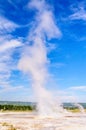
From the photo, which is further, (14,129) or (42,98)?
(42,98)

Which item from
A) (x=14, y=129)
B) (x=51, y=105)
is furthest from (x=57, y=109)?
(x=14, y=129)

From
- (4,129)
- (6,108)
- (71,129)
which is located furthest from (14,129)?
(6,108)

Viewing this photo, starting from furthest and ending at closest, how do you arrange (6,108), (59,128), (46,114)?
(6,108), (46,114), (59,128)

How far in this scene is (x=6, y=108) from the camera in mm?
102438

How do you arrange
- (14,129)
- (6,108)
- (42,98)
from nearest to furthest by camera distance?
(14,129) → (42,98) → (6,108)

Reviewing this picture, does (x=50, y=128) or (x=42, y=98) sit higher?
(x=42, y=98)

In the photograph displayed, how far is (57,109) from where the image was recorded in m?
74.9

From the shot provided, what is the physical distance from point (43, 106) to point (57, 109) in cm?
672

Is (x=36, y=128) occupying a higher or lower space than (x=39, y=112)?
lower

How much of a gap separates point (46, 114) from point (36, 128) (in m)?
27.2

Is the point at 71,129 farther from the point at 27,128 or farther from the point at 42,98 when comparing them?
the point at 42,98

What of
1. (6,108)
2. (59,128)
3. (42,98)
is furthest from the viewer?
(6,108)

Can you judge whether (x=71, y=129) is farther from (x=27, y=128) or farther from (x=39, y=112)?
(x=39, y=112)

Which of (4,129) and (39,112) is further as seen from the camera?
(39,112)
